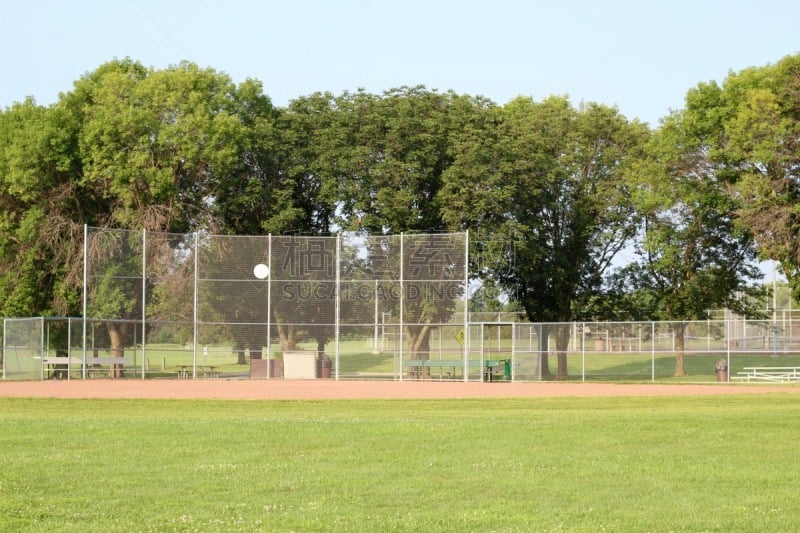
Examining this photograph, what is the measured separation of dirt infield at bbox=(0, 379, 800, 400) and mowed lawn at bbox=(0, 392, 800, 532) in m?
10.4

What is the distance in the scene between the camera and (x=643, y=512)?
412 inches

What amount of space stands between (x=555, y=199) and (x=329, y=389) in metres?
18.2

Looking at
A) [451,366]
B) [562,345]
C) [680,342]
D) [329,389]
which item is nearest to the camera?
[329,389]

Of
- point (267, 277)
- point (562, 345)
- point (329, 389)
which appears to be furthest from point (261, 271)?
point (562, 345)

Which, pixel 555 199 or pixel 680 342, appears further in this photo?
pixel 555 199

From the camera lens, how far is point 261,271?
4253cm

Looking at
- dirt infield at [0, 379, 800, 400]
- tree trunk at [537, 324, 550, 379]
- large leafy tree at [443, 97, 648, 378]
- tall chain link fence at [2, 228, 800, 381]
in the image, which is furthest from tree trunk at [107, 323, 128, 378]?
tree trunk at [537, 324, 550, 379]

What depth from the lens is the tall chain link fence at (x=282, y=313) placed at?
4144 centimetres

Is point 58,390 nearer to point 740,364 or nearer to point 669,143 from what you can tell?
point 669,143

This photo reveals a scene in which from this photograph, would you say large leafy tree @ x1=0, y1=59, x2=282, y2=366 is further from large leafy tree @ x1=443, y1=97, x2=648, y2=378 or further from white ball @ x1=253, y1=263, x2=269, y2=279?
large leafy tree @ x1=443, y1=97, x2=648, y2=378

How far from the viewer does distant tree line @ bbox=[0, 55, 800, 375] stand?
45562 mm

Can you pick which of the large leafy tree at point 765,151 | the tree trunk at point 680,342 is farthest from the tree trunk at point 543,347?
the large leafy tree at point 765,151

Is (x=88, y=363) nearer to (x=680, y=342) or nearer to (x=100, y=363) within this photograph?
(x=100, y=363)

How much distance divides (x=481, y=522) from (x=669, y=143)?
129ft
